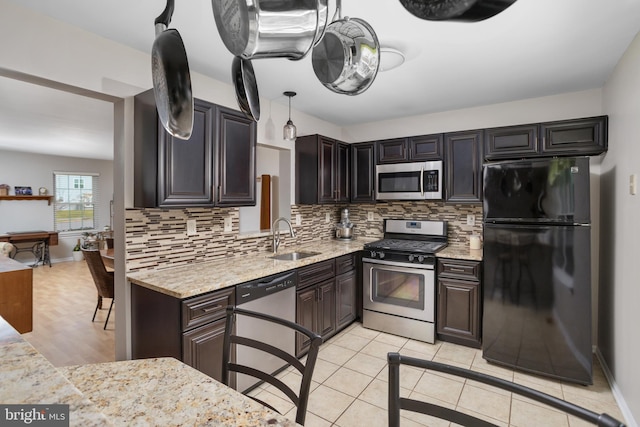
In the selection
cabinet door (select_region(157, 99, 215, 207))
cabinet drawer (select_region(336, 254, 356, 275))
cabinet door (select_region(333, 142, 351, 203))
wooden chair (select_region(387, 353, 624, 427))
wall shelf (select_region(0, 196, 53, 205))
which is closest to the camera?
wooden chair (select_region(387, 353, 624, 427))

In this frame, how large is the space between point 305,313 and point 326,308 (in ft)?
1.12

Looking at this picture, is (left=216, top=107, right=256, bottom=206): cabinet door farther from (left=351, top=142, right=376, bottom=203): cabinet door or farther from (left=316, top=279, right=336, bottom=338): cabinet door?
(left=351, top=142, right=376, bottom=203): cabinet door

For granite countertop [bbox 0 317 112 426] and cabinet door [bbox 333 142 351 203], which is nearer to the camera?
granite countertop [bbox 0 317 112 426]

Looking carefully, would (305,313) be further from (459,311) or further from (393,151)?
(393,151)

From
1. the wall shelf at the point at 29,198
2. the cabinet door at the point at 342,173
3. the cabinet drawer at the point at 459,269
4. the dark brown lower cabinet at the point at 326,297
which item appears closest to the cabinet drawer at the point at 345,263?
the dark brown lower cabinet at the point at 326,297

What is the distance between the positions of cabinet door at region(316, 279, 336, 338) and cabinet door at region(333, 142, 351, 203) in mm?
1102

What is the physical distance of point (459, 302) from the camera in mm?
3051

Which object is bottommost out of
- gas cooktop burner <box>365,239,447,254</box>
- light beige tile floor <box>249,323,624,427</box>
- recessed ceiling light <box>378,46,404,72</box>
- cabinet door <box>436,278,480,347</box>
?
light beige tile floor <box>249,323,624,427</box>

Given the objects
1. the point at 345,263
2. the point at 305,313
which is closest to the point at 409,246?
the point at 345,263

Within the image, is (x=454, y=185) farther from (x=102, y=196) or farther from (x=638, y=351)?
(x=102, y=196)

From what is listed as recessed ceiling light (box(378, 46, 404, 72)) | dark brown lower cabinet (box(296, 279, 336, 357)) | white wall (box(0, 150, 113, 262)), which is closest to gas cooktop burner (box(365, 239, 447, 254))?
dark brown lower cabinet (box(296, 279, 336, 357))

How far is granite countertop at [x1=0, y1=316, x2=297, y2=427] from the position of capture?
627 millimetres

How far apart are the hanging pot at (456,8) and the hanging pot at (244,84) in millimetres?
753

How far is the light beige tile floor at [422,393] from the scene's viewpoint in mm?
2059
